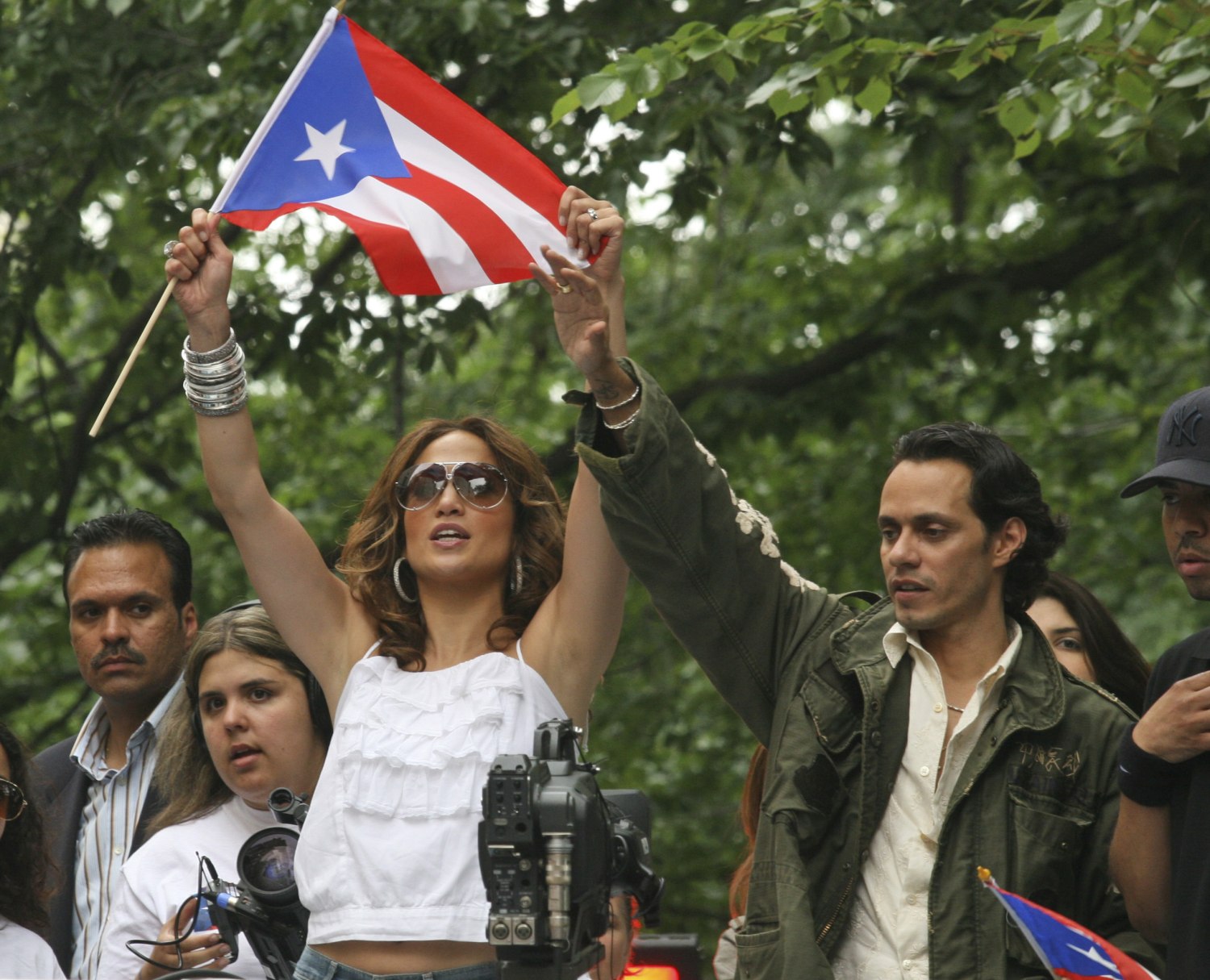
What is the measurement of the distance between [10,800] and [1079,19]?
3.24 m

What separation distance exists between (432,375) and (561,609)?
226 inches

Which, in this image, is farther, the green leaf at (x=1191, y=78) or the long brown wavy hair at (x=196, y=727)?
the green leaf at (x=1191, y=78)

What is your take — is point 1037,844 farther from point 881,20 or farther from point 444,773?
point 881,20

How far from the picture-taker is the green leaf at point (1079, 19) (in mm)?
4160

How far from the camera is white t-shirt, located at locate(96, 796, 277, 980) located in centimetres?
356

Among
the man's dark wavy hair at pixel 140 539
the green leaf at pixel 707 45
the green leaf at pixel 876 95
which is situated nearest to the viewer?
the man's dark wavy hair at pixel 140 539

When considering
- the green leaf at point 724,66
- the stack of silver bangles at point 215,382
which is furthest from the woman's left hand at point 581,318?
the green leaf at point 724,66

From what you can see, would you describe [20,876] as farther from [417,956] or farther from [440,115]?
[440,115]

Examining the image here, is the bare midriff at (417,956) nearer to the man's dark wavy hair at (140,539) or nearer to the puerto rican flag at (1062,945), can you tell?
the puerto rican flag at (1062,945)

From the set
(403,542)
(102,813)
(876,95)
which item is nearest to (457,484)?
(403,542)

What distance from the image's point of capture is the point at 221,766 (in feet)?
12.4

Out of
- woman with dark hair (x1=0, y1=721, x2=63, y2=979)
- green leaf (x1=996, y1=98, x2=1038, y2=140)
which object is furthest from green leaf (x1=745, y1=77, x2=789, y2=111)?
woman with dark hair (x1=0, y1=721, x2=63, y2=979)

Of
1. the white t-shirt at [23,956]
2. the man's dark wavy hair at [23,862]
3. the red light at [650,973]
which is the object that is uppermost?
the man's dark wavy hair at [23,862]

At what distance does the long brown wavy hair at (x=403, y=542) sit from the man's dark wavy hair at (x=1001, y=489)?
2.47 feet
